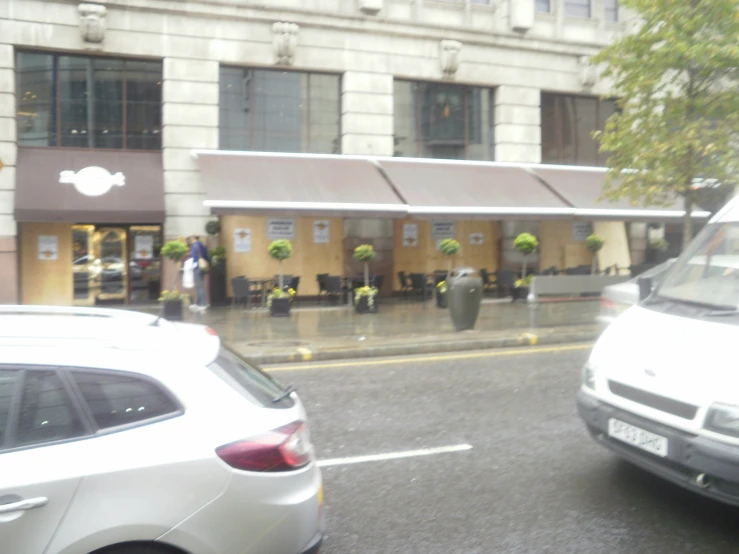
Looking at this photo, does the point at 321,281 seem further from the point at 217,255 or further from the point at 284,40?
the point at 284,40

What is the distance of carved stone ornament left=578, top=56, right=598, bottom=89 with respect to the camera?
22094 mm

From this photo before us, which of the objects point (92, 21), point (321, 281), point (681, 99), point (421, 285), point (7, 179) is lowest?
point (421, 285)

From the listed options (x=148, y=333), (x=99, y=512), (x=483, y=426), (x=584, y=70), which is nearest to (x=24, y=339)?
(x=148, y=333)

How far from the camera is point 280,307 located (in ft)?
53.1

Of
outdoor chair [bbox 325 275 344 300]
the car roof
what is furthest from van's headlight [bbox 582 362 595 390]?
outdoor chair [bbox 325 275 344 300]

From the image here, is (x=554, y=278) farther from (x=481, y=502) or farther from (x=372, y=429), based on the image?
(x=481, y=502)

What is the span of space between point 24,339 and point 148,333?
0.58 metres

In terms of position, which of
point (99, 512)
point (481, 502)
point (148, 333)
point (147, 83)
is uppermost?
point (147, 83)

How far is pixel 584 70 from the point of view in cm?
2214

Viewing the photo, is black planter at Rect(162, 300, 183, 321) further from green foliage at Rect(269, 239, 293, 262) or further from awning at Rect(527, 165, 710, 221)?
awning at Rect(527, 165, 710, 221)

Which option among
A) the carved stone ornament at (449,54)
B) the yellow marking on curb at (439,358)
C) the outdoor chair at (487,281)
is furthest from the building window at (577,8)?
the yellow marking on curb at (439,358)

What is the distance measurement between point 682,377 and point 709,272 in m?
1.46

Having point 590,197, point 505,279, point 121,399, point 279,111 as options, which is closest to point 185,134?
point 279,111

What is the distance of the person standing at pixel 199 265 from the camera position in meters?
17.1
